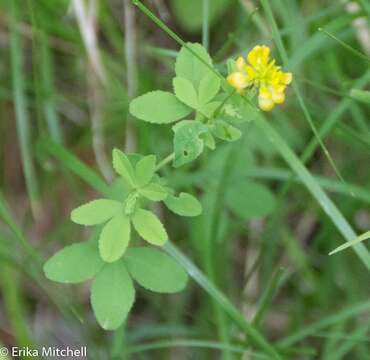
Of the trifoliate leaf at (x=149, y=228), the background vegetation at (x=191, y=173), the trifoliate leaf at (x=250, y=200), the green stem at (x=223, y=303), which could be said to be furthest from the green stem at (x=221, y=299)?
the trifoliate leaf at (x=250, y=200)

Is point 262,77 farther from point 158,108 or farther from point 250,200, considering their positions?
point 250,200

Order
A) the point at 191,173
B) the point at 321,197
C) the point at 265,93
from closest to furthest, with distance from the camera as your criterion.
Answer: the point at 265,93 → the point at 321,197 → the point at 191,173

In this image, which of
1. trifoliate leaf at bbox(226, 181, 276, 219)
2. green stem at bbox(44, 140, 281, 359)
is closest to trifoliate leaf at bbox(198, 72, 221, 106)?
green stem at bbox(44, 140, 281, 359)

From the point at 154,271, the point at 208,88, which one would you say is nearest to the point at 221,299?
the point at 154,271

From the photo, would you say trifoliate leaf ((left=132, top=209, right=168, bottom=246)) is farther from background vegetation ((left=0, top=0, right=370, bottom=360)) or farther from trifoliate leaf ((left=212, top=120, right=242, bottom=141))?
background vegetation ((left=0, top=0, right=370, bottom=360))

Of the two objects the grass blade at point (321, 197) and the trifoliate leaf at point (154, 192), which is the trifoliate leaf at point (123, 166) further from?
the grass blade at point (321, 197)

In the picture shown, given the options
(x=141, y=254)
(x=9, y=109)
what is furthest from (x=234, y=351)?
(x=9, y=109)
